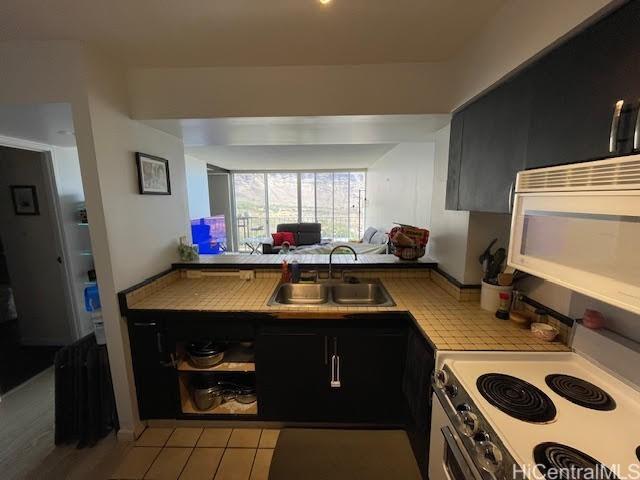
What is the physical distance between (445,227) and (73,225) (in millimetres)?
3439

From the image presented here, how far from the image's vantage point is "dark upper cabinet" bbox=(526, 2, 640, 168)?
2.18ft

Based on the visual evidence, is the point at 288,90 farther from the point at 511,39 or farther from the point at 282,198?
the point at 282,198

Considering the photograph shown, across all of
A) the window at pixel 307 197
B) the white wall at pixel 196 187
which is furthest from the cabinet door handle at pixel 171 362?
the window at pixel 307 197

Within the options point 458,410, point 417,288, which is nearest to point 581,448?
Answer: point 458,410

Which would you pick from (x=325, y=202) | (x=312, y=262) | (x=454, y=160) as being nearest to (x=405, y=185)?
(x=454, y=160)

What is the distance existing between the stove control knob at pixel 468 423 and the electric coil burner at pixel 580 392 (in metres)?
0.36

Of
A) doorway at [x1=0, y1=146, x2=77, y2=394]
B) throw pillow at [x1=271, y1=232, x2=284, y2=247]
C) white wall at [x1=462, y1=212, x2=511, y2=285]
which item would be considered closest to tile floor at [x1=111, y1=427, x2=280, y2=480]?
doorway at [x1=0, y1=146, x2=77, y2=394]

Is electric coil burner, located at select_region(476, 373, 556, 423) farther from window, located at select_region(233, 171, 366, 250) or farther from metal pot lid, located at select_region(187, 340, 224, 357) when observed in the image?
window, located at select_region(233, 171, 366, 250)

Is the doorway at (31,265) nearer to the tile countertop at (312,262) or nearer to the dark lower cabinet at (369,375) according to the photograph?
the tile countertop at (312,262)

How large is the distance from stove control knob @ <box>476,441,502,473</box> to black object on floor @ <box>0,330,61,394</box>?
3281mm

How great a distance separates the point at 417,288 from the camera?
1.89 m

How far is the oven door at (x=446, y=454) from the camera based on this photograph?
0.88 metres

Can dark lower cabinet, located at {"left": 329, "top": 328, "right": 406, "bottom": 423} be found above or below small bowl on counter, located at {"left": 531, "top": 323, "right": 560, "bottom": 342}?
below

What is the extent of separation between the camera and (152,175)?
6.09 ft
